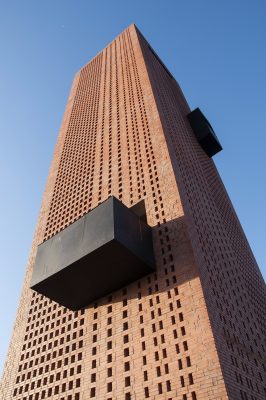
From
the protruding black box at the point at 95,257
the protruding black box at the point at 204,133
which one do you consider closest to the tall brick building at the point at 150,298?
the protruding black box at the point at 95,257

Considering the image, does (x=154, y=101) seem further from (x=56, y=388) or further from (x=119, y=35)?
(x=119, y=35)

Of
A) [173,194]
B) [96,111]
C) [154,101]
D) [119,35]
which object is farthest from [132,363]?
[119,35]

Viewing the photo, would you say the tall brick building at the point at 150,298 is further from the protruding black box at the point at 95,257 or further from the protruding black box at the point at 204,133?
the protruding black box at the point at 204,133

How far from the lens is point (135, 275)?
572 inches

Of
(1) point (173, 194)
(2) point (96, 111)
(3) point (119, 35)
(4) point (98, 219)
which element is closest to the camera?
(4) point (98, 219)

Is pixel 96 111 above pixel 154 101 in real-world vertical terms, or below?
above

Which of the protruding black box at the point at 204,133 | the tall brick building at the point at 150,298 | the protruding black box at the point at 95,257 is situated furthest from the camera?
the protruding black box at the point at 204,133

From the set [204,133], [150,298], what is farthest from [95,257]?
[204,133]

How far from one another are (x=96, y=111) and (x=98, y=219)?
52.7 feet

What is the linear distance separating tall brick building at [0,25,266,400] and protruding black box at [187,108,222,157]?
325cm

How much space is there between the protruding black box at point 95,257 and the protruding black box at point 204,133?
15.7 metres

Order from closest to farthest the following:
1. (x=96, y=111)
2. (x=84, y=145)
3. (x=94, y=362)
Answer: (x=94, y=362), (x=84, y=145), (x=96, y=111)

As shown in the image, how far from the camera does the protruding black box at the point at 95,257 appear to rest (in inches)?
536

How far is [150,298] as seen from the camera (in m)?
13.7
